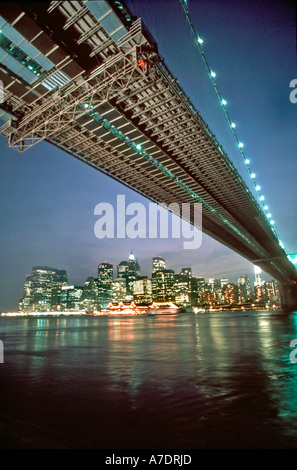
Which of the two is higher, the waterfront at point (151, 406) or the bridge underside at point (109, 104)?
the bridge underside at point (109, 104)

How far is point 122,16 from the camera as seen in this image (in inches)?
565

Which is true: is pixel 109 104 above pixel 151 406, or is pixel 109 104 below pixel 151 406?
above

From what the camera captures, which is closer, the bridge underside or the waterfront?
the waterfront

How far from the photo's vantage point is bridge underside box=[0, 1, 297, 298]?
14570mm

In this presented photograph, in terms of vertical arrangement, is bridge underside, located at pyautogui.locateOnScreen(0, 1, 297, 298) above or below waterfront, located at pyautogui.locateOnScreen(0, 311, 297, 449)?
above

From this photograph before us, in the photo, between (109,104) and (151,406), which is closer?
(151,406)

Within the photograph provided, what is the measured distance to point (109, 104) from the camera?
→ 2262cm

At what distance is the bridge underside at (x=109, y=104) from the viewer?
14.6 meters

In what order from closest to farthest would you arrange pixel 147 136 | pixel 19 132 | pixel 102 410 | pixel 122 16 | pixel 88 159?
1. pixel 102 410
2. pixel 122 16
3. pixel 19 132
4. pixel 147 136
5. pixel 88 159

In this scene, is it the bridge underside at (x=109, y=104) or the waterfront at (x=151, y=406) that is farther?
the bridge underside at (x=109, y=104)

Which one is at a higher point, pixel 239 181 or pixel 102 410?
pixel 239 181
